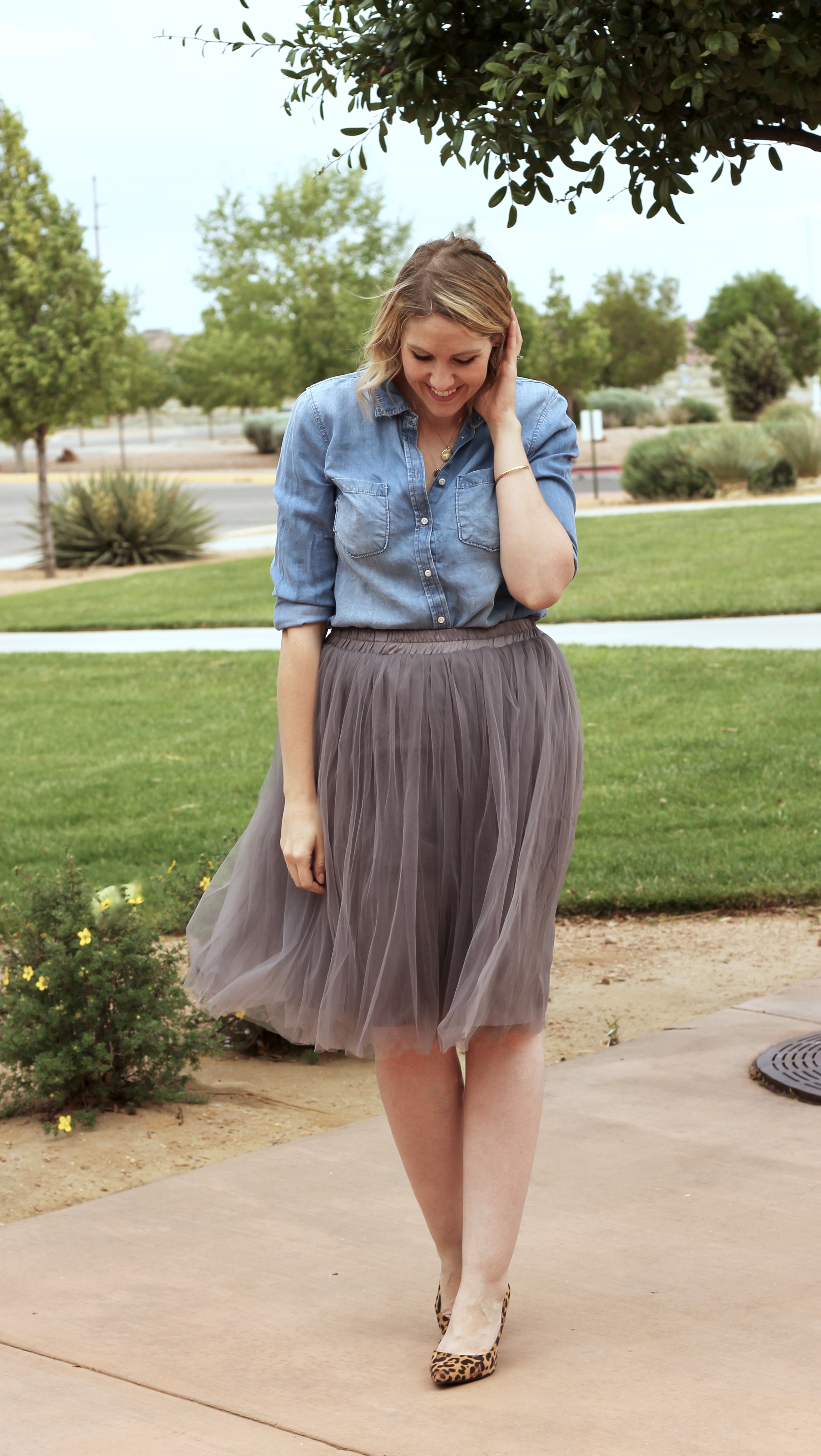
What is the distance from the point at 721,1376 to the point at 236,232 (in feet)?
153

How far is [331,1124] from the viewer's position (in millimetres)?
4039

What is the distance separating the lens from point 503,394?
2.66 m

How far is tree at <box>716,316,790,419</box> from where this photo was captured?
43.9 m

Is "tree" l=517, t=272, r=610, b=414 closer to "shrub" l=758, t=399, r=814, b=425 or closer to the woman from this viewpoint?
"shrub" l=758, t=399, r=814, b=425

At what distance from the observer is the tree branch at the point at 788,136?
4.03 m

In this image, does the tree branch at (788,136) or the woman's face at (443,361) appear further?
the tree branch at (788,136)

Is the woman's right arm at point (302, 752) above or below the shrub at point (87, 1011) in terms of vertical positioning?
above

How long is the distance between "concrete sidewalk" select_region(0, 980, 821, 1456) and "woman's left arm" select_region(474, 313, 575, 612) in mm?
1299

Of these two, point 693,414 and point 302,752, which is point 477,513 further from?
point 693,414

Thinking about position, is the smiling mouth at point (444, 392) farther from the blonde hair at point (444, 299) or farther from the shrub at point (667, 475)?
the shrub at point (667, 475)

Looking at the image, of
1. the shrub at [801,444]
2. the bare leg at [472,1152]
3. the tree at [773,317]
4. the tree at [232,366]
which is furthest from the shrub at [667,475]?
the tree at [773,317]

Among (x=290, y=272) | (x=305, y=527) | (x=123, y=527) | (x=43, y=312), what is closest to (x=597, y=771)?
(x=305, y=527)

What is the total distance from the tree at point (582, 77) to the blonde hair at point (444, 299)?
1.26 m

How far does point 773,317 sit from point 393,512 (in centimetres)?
6029
